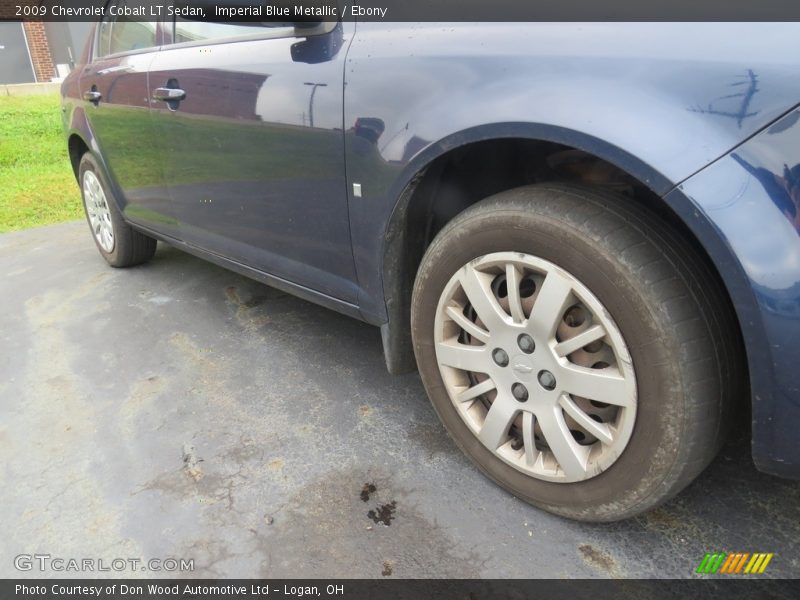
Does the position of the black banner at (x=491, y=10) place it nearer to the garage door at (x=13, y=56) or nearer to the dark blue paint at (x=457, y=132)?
the dark blue paint at (x=457, y=132)

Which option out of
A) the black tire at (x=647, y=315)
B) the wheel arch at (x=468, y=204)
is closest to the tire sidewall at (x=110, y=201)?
the wheel arch at (x=468, y=204)

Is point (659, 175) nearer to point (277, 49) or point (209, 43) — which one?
point (277, 49)

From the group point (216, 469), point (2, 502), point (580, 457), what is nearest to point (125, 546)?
point (216, 469)

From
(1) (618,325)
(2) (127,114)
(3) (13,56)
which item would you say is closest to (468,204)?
(1) (618,325)

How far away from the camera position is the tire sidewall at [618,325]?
139 cm

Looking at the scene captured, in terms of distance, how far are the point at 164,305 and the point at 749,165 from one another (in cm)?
313

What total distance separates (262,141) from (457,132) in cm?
90

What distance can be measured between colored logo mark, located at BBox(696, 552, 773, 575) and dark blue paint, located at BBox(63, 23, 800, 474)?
1.32 feet

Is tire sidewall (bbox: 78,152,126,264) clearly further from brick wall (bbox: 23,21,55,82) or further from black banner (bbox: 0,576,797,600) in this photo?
brick wall (bbox: 23,21,55,82)

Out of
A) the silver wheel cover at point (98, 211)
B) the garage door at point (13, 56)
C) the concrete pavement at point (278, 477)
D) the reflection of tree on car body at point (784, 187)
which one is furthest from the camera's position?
the garage door at point (13, 56)

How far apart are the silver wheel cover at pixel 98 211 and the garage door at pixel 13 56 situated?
34.1 feet

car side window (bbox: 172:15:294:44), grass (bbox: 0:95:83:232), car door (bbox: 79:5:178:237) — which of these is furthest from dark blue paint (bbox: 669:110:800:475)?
grass (bbox: 0:95:83:232)

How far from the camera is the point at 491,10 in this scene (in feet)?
5.17

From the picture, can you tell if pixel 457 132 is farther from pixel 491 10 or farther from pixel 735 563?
pixel 735 563
